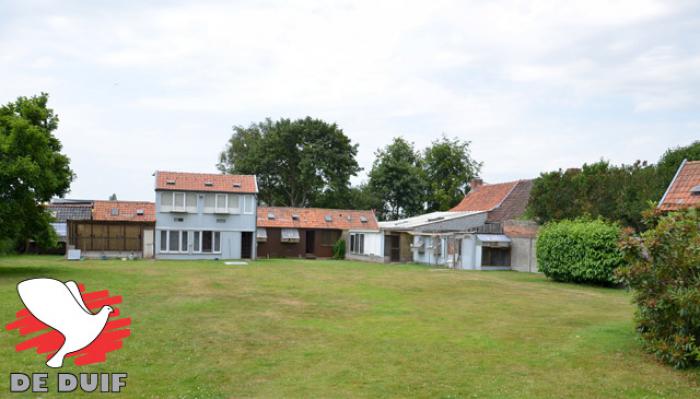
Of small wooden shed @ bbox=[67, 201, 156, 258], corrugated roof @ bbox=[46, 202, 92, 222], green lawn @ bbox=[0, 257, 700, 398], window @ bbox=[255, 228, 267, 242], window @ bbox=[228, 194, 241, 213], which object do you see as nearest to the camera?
green lawn @ bbox=[0, 257, 700, 398]

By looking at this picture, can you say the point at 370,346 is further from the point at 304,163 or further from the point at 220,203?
the point at 304,163

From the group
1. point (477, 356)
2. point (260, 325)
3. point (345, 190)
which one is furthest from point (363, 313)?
point (345, 190)

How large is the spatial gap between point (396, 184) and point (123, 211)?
26.5 metres

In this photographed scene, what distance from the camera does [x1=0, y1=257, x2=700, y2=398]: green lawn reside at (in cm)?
824

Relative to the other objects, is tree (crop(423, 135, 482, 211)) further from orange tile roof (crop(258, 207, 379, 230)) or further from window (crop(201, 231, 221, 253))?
window (crop(201, 231, 221, 253))

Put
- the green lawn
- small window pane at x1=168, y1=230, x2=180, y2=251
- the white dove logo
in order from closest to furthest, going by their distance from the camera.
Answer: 1. the green lawn
2. the white dove logo
3. small window pane at x1=168, y1=230, x2=180, y2=251

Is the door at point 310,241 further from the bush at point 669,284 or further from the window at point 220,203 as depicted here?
the bush at point 669,284

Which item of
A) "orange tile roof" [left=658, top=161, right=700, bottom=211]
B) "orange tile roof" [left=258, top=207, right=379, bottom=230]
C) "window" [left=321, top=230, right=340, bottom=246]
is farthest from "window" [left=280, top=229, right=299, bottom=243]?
"orange tile roof" [left=658, top=161, right=700, bottom=211]

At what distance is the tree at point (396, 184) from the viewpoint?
56.6 metres

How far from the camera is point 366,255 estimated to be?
40.8m

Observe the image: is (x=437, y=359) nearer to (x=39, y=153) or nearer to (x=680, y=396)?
(x=680, y=396)

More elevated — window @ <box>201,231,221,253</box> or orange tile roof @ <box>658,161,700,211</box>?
orange tile roof @ <box>658,161,700,211</box>

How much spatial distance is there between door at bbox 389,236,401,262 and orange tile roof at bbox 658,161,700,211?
18.3 m

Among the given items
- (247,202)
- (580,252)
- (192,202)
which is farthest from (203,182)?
(580,252)
